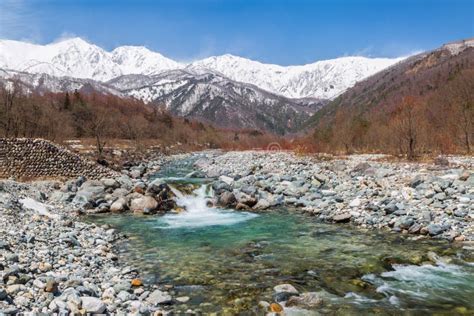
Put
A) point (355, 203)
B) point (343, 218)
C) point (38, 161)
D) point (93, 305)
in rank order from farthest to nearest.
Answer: point (38, 161) → point (355, 203) → point (343, 218) → point (93, 305)

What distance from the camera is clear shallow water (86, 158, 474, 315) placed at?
887 centimetres

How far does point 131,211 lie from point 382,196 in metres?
13.6

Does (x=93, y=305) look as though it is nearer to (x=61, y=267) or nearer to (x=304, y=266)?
(x=61, y=267)

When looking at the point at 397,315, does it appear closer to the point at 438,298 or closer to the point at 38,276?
the point at 438,298

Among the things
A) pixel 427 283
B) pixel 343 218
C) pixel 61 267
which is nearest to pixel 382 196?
pixel 343 218

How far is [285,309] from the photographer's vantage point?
27.5 ft

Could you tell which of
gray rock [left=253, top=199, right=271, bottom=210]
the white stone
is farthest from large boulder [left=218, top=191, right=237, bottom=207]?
the white stone

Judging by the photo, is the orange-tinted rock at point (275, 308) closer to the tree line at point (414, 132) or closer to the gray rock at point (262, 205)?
the gray rock at point (262, 205)

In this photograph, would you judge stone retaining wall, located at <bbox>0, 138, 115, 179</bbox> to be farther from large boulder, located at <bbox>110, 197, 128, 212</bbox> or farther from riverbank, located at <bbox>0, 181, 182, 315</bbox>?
riverbank, located at <bbox>0, 181, 182, 315</bbox>

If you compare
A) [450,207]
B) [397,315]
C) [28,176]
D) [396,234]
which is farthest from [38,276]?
[28,176]

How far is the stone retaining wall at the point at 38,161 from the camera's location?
2647 cm

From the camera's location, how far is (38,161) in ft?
89.7

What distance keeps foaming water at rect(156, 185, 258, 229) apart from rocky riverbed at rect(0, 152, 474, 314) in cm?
92

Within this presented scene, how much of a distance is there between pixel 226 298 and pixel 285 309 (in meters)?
1.48
